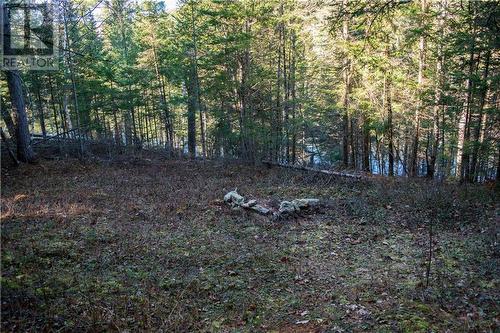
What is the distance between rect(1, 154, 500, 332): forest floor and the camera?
222 inches

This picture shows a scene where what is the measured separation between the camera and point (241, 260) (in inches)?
331

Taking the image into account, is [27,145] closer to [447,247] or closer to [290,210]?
[290,210]

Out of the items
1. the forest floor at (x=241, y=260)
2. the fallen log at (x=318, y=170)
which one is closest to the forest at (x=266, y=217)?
the forest floor at (x=241, y=260)

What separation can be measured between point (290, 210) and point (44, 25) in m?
13.2

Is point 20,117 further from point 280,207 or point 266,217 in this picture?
point 280,207

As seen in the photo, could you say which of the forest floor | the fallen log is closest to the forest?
the forest floor

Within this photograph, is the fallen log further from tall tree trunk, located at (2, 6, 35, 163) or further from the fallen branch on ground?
tall tree trunk, located at (2, 6, 35, 163)

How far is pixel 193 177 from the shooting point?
18.1 m

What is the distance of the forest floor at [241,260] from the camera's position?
5.65 meters

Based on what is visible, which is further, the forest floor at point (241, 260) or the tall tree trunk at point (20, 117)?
the tall tree trunk at point (20, 117)

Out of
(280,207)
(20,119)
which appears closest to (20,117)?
(20,119)

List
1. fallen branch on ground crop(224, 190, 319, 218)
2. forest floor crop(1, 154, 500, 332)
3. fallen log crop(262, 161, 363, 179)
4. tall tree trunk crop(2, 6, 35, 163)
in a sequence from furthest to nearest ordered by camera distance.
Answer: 1. fallen log crop(262, 161, 363, 179)
2. tall tree trunk crop(2, 6, 35, 163)
3. fallen branch on ground crop(224, 190, 319, 218)
4. forest floor crop(1, 154, 500, 332)

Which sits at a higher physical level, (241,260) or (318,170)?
(318,170)

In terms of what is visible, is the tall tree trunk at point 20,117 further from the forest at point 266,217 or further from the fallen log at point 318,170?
the fallen log at point 318,170
